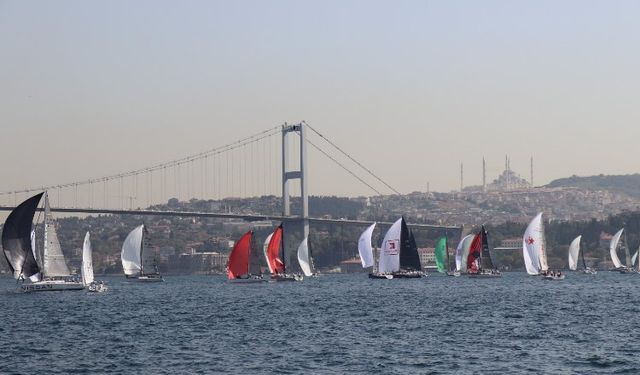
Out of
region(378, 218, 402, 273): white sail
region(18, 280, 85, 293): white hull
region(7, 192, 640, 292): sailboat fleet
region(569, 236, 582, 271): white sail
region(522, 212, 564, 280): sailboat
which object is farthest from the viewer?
region(569, 236, 582, 271): white sail

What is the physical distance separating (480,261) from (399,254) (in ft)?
25.6

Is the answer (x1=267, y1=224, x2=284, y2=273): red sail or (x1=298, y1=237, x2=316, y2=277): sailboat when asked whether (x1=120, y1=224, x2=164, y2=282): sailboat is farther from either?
(x1=298, y1=237, x2=316, y2=277): sailboat

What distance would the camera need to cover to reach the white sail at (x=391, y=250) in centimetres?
6756

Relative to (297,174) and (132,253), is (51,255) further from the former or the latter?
(297,174)

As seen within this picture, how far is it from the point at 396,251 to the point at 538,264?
7.49m

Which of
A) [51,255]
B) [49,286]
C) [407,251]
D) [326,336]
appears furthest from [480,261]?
[326,336]

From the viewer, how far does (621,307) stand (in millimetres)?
41062

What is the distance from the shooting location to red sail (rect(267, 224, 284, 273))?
2675 inches

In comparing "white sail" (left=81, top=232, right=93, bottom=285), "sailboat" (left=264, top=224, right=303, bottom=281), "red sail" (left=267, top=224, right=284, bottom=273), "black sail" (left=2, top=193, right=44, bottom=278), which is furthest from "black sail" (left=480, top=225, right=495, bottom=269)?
"black sail" (left=2, top=193, right=44, bottom=278)

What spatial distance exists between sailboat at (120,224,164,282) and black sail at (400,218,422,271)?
43.1 ft

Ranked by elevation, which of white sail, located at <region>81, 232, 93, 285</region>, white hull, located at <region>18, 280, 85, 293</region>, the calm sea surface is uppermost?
white sail, located at <region>81, 232, 93, 285</region>

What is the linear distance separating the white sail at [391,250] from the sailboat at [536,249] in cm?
640

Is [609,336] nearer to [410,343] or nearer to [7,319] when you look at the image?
[410,343]

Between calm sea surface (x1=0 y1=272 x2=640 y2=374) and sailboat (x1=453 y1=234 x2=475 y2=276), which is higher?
sailboat (x1=453 y1=234 x2=475 y2=276)
